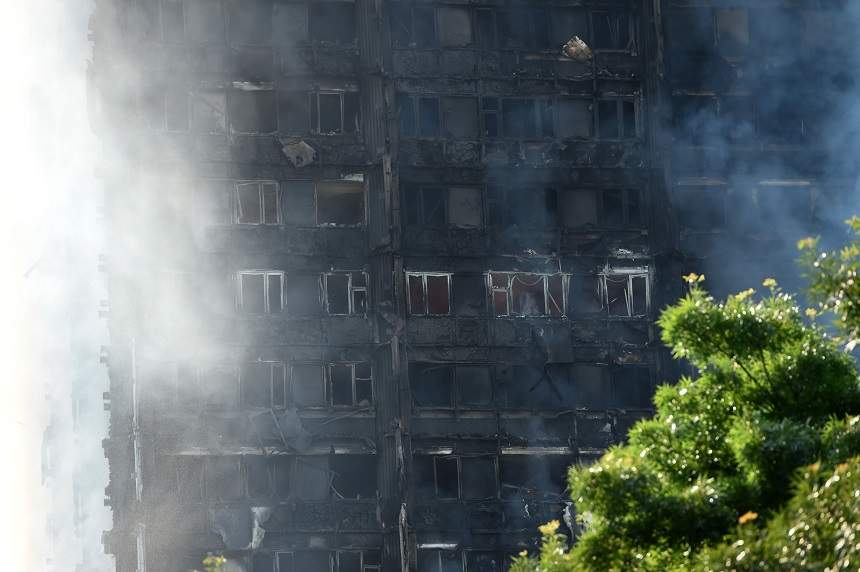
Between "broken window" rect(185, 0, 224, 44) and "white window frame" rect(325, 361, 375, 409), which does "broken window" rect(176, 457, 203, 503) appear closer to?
"white window frame" rect(325, 361, 375, 409)

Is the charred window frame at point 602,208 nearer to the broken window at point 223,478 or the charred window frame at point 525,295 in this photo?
the charred window frame at point 525,295

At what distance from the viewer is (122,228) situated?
160 feet

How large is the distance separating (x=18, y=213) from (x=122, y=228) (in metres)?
5.21

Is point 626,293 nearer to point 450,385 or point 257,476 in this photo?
point 450,385

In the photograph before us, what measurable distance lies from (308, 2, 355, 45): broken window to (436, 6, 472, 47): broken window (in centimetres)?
254

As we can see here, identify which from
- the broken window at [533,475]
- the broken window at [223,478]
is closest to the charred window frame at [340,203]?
the broken window at [223,478]

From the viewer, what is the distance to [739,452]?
2311 centimetres

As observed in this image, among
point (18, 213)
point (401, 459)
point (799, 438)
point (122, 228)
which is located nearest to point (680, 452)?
point (799, 438)

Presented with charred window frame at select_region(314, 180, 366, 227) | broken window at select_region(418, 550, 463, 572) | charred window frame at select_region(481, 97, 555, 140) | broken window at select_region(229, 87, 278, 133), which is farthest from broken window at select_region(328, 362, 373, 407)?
charred window frame at select_region(481, 97, 555, 140)

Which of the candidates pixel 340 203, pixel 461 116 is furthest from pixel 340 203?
pixel 461 116

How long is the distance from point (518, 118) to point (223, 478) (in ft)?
43.5

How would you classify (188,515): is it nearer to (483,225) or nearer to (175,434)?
(175,434)

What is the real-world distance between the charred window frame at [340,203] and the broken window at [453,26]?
16.4 ft

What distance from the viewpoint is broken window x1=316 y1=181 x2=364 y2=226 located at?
49562 millimetres
